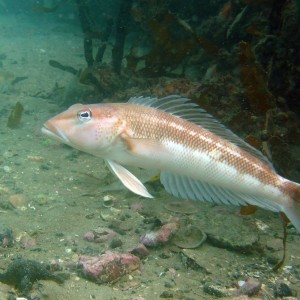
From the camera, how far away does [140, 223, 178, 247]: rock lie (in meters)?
3.84

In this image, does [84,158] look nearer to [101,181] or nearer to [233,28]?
[101,181]

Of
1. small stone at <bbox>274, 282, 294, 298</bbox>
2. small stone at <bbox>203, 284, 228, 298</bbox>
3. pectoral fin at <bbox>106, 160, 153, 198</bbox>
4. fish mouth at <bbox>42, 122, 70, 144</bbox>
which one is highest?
fish mouth at <bbox>42, 122, 70, 144</bbox>

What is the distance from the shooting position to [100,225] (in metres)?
4.31

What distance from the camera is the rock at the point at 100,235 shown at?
3945mm

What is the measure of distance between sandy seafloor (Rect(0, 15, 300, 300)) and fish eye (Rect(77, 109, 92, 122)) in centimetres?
154

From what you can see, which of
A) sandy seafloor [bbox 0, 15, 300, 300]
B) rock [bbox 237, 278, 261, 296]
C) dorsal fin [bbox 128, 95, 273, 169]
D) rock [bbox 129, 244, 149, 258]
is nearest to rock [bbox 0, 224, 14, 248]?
sandy seafloor [bbox 0, 15, 300, 300]

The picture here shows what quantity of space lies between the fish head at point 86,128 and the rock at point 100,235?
1391mm

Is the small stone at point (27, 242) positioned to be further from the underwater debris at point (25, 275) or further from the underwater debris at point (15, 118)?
the underwater debris at point (15, 118)

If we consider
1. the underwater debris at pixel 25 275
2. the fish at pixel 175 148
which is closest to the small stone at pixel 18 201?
the underwater debris at pixel 25 275

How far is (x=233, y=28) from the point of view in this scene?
7035 mm

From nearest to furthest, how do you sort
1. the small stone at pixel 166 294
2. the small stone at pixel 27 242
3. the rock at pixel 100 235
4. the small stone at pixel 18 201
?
the small stone at pixel 166 294, the small stone at pixel 27 242, the rock at pixel 100 235, the small stone at pixel 18 201

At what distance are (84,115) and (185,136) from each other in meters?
0.93

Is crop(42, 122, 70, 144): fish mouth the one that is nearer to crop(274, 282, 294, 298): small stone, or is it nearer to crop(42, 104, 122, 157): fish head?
crop(42, 104, 122, 157): fish head

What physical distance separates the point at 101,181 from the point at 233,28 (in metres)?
4.26
